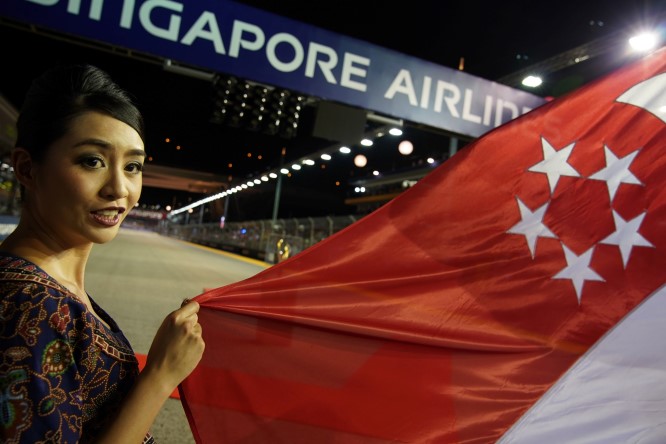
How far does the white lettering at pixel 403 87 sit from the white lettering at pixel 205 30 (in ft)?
8.62

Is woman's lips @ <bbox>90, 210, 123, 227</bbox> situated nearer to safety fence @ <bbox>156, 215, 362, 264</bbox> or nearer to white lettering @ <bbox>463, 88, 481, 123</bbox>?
white lettering @ <bbox>463, 88, 481, 123</bbox>

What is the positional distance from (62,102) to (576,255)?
1.84 metres

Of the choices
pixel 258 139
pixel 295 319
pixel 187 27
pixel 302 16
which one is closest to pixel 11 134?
pixel 258 139

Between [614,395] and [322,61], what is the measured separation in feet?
19.3

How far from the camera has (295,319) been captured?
5.46ft

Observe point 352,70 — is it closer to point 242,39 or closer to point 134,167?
point 242,39

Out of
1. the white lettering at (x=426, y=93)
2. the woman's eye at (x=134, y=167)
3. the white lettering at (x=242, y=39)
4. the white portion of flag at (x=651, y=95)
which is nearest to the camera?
the woman's eye at (x=134, y=167)

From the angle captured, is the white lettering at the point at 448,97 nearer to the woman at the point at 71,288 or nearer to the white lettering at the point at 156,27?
the white lettering at the point at 156,27

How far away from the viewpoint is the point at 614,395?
1.76 m

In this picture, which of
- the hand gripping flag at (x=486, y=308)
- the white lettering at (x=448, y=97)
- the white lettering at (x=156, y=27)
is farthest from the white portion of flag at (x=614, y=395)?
the white lettering at (x=448, y=97)

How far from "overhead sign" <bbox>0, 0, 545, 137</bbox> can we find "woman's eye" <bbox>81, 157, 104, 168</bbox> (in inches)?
223

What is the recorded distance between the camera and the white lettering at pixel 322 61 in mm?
6617

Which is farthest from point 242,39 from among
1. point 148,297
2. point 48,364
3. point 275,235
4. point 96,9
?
point 275,235

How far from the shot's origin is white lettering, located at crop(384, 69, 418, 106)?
730 cm
